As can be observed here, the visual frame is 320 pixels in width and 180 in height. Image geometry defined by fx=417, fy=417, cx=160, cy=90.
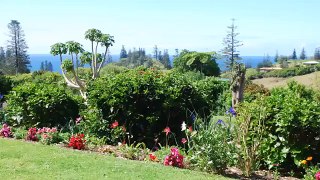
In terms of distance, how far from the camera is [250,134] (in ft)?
20.0

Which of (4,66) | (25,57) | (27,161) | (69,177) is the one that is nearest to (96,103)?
(27,161)

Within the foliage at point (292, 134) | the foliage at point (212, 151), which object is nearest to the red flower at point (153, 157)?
the foliage at point (212, 151)

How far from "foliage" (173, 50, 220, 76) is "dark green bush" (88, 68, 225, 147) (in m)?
18.5

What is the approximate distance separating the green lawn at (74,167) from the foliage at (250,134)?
55 centimetres

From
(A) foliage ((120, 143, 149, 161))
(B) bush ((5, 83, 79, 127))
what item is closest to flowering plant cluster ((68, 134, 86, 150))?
(A) foliage ((120, 143, 149, 161))

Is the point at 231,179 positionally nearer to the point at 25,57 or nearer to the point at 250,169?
the point at 250,169

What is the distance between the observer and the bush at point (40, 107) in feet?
27.6

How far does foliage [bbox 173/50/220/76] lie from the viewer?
2641 centimetres

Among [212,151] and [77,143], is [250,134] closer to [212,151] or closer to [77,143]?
[212,151]

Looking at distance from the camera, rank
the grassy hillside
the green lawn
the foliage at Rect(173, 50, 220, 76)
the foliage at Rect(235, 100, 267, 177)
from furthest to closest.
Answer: the foliage at Rect(173, 50, 220, 76) < the grassy hillside < the foliage at Rect(235, 100, 267, 177) < the green lawn

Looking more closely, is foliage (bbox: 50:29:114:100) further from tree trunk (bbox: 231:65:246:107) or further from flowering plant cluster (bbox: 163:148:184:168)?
flowering plant cluster (bbox: 163:148:184:168)

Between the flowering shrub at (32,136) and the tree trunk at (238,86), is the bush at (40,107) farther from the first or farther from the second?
the tree trunk at (238,86)

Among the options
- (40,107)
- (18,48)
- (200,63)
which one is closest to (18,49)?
(18,48)

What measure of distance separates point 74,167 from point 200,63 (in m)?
21.8
